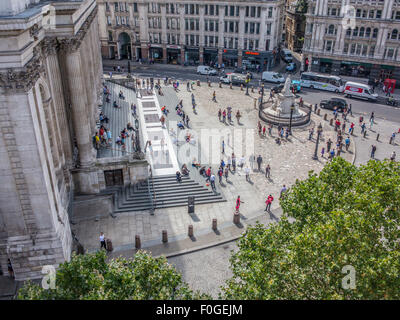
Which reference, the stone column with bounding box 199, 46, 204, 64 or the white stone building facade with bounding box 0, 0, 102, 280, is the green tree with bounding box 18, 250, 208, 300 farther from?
the stone column with bounding box 199, 46, 204, 64

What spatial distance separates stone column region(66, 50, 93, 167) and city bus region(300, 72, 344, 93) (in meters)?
45.9

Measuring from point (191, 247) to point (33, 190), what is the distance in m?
12.2

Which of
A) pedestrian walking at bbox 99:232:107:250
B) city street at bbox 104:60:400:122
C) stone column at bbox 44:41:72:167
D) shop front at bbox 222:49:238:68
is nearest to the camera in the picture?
pedestrian walking at bbox 99:232:107:250

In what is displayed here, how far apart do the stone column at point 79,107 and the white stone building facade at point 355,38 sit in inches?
2034

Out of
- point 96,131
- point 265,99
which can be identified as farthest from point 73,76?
point 265,99

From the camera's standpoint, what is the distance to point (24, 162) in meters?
22.6

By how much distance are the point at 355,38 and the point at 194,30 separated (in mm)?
31069

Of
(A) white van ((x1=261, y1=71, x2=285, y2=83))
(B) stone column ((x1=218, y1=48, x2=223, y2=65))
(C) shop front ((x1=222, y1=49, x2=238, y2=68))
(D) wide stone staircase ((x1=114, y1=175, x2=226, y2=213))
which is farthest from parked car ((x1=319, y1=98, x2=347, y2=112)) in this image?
(D) wide stone staircase ((x1=114, y1=175, x2=226, y2=213))

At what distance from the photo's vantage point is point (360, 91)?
62.8 meters

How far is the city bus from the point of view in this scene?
220 ft

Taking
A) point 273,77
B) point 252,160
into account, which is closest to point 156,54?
point 273,77

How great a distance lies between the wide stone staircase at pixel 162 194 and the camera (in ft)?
113

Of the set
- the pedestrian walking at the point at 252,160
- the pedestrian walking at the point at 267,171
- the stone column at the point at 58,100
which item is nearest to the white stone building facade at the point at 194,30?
the pedestrian walking at the point at 252,160

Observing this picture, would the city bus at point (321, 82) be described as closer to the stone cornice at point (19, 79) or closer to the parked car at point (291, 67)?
the parked car at point (291, 67)
